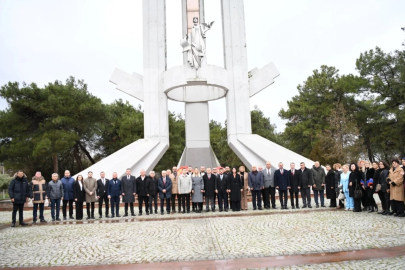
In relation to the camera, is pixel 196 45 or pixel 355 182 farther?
pixel 196 45

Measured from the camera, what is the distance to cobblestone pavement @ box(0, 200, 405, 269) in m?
4.25

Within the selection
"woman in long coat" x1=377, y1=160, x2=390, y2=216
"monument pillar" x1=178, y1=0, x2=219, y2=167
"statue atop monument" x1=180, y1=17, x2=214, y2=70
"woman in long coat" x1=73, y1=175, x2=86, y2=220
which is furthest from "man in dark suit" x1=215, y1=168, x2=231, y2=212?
"monument pillar" x1=178, y1=0, x2=219, y2=167

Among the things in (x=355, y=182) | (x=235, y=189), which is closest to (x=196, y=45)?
(x=235, y=189)

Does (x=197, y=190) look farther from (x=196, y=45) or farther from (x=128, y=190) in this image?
(x=196, y=45)

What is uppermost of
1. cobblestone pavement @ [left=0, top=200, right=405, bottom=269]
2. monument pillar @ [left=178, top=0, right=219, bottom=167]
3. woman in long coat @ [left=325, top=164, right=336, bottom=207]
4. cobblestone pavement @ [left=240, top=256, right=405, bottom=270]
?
monument pillar @ [left=178, top=0, right=219, bottom=167]

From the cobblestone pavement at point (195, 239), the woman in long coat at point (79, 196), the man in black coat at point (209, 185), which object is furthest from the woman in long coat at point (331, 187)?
the woman in long coat at point (79, 196)

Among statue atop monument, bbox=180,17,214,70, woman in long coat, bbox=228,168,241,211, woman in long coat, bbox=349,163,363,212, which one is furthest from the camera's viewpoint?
statue atop monument, bbox=180,17,214,70

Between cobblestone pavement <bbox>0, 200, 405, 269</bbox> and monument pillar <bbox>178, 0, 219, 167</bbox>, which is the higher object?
monument pillar <bbox>178, 0, 219, 167</bbox>

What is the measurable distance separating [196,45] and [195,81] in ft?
5.20

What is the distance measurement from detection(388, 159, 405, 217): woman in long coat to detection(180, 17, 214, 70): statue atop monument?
9686 mm

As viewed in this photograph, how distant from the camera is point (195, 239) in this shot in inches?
203

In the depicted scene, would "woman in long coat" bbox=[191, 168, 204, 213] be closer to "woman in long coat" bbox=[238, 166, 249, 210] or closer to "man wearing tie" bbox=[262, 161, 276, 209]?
"woman in long coat" bbox=[238, 166, 249, 210]

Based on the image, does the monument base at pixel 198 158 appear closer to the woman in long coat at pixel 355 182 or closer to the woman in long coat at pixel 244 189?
the woman in long coat at pixel 244 189

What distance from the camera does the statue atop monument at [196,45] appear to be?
15.0 meters
